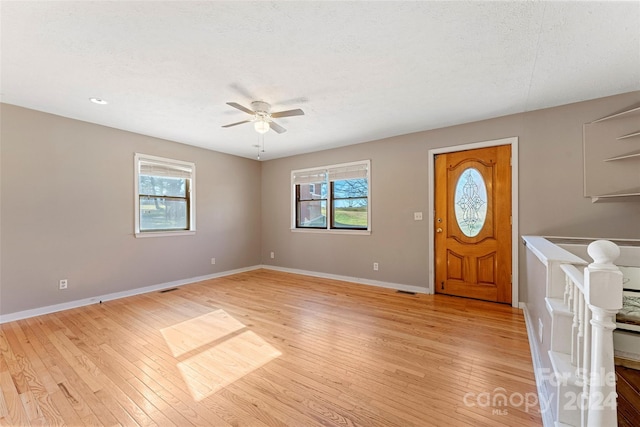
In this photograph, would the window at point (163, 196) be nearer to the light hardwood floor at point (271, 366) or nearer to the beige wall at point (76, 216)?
the beige wall at point (76, 216)

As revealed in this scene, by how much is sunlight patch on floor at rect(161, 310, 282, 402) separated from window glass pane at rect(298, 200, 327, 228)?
8.85 ft

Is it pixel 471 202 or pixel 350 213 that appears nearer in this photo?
pixel 471 202

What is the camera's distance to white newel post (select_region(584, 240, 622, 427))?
925 millimetres

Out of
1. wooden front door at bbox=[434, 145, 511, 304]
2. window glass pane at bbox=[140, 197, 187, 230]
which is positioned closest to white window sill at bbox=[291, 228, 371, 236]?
wooden front door at bbox=[434, 145, 511, 304]

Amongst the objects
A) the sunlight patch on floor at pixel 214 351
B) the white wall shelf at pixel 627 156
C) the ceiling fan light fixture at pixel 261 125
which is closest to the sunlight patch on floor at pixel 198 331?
the sunlight patch on floor at pixel 214 351

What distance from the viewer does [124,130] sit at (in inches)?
155

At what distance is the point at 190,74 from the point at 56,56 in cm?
100

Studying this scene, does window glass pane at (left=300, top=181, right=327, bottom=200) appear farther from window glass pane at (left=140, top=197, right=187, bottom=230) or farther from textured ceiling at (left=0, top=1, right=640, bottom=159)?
window glass pane at (left=140, top=197, right=187, bottom=230)

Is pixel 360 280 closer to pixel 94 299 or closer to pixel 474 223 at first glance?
pixel 474 223

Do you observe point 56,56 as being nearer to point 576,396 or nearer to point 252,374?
point 252,374

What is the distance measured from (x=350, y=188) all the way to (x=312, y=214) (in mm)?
1022

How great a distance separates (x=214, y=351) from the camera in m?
2.31

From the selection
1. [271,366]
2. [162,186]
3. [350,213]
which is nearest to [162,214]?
[162,186]

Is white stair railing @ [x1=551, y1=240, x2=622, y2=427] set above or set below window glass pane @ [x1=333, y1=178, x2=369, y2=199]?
below
